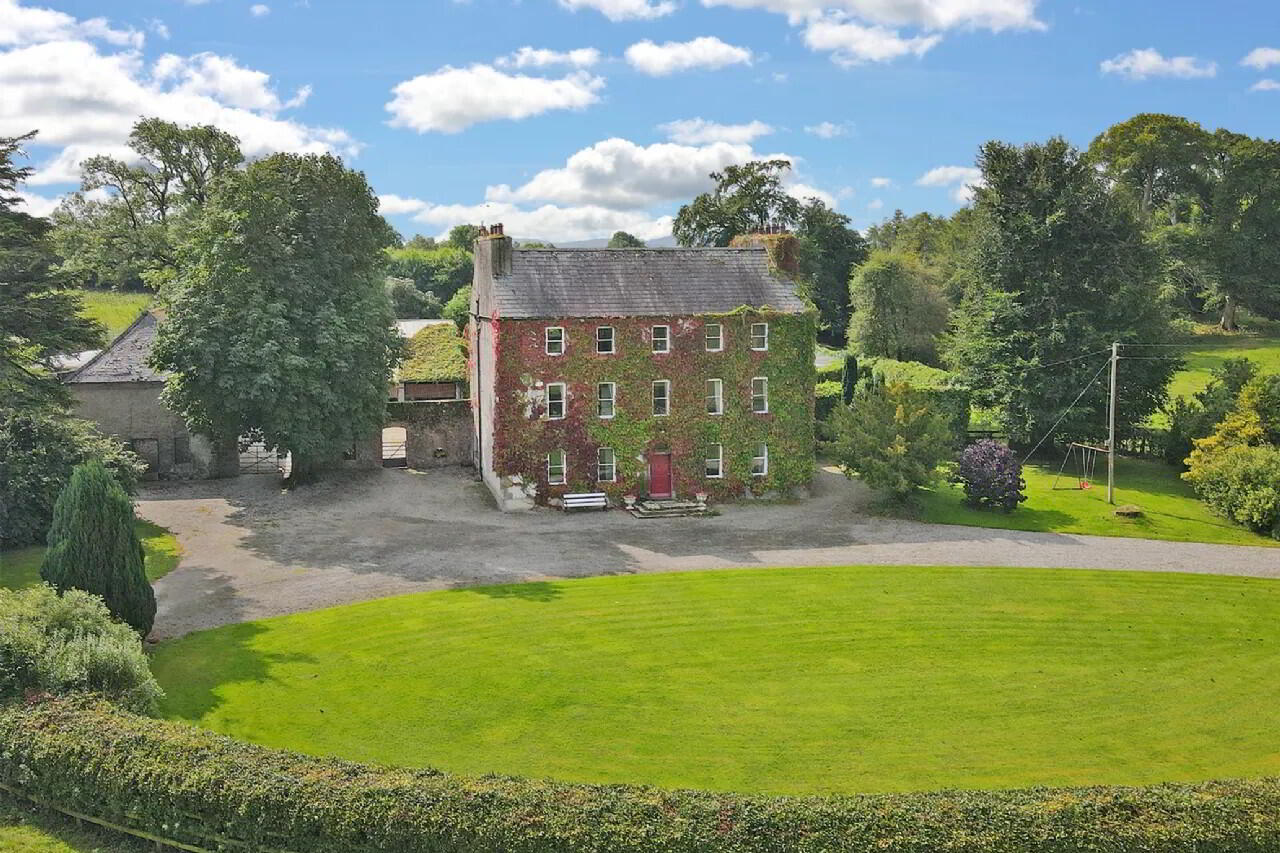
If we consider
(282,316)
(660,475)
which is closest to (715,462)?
(660,475)

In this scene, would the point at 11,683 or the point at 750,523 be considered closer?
the point at 11,683

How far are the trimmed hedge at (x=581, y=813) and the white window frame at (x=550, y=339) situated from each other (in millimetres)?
25722

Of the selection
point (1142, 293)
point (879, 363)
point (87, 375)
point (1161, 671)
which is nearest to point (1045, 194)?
point (1142, 293)

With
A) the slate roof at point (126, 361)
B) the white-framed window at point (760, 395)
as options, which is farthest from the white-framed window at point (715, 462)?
the slate roof at point (126, 361)

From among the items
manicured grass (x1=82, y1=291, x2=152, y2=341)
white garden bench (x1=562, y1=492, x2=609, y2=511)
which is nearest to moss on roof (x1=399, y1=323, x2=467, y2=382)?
white garden bench (x1=562, y1=492, x2=609, y2=511)

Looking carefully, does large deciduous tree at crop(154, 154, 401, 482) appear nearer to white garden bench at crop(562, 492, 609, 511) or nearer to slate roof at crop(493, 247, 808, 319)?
slate roof at crop(493, 247, 808, 319)

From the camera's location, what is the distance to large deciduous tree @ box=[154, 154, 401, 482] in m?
37.4

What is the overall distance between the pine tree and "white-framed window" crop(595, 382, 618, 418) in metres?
19.5

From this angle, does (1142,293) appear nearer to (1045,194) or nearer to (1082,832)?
(1045,194)

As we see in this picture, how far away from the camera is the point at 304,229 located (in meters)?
40.1


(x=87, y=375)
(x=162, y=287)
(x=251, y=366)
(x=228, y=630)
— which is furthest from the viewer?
(x=87, y=375)

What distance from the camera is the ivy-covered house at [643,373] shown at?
129ft

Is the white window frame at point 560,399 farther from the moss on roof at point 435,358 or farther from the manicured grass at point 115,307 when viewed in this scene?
the manicured grass at point 115,307

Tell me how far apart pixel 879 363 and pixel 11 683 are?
5528cm
